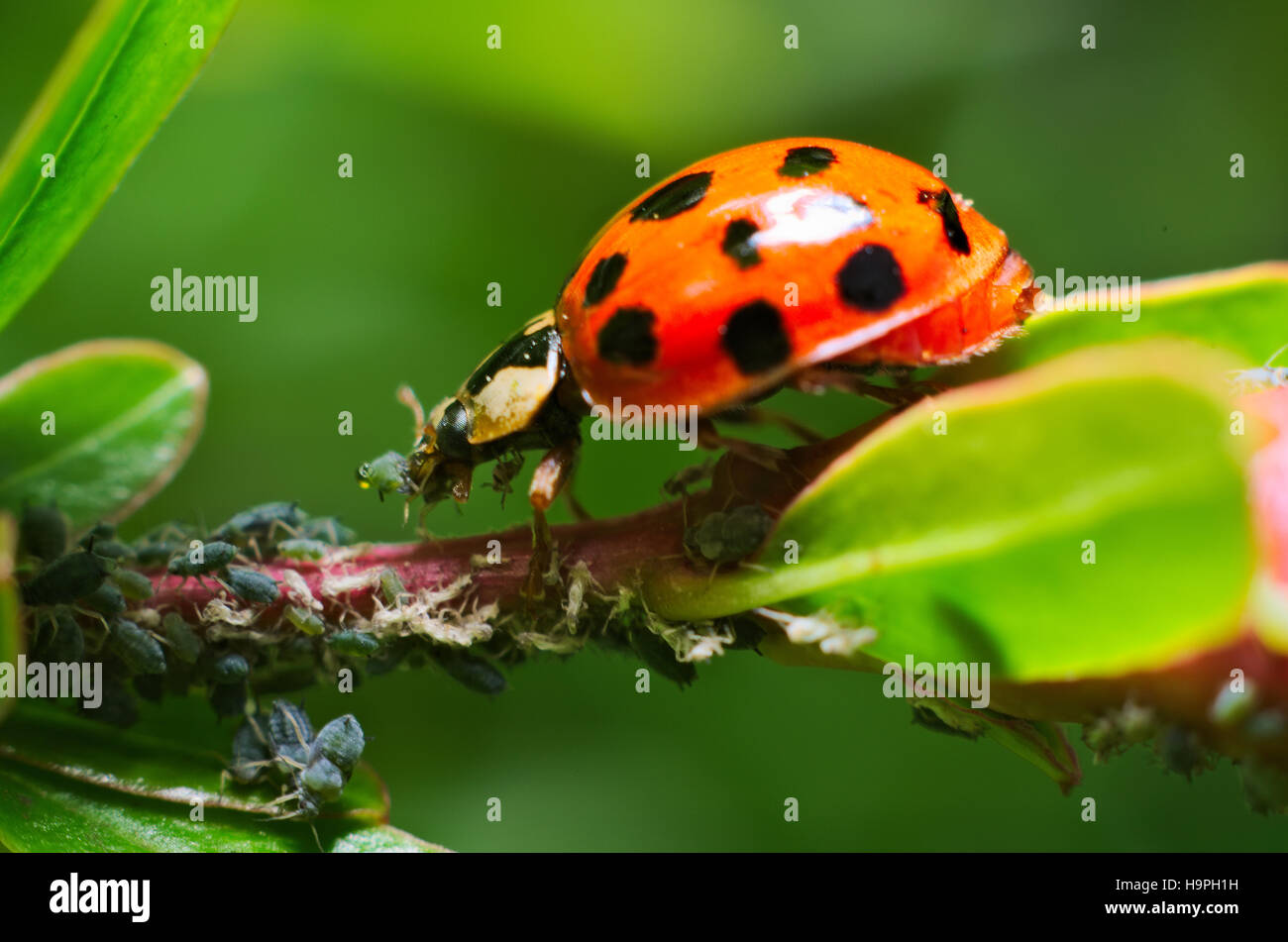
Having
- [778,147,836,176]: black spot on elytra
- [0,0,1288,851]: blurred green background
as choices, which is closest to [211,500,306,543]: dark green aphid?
[778,147,836,176]: black spot on elytra

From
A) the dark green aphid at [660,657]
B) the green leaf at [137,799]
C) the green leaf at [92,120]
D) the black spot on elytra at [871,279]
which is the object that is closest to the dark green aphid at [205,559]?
the green leaf at [137,799]

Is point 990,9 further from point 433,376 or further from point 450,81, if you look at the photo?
point 433,376

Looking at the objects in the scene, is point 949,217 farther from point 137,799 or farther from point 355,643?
point 137,799

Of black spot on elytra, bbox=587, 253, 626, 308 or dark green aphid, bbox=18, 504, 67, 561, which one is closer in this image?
dark green aphid, bbox=18, 504, 67, 561

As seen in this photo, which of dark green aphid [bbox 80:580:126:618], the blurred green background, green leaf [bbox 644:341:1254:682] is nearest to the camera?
green leaf [bbox 644:341:1254:682]

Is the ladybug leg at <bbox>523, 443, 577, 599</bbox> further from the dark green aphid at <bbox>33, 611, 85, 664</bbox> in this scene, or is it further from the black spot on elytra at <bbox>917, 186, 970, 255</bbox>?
the black spot on elytra at <bbox>917, 186, 970, 255</bbox>

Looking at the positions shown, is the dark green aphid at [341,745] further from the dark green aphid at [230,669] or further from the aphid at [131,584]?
the aphid at [131,584]
